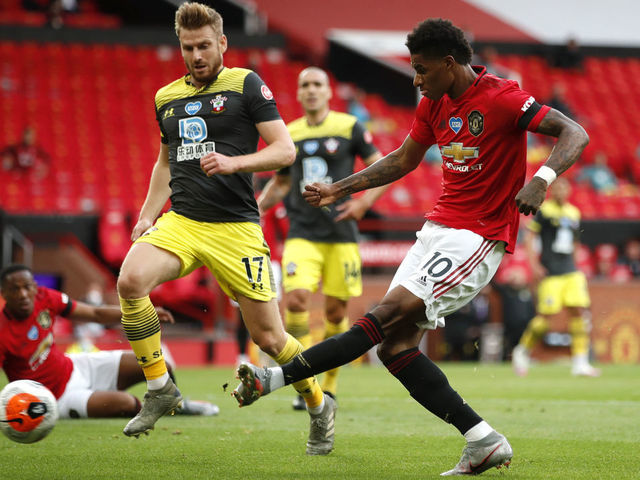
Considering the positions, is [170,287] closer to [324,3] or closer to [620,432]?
[620,432]

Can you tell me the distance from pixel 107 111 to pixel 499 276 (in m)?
9.03

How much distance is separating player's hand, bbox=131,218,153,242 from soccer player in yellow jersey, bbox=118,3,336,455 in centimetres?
14

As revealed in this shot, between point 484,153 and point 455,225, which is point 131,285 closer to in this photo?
point 455,225

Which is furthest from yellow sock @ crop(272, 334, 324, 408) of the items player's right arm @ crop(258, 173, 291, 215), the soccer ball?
player's right arm @ crop(258, 173, 291, 215)

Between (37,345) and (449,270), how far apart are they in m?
3.24

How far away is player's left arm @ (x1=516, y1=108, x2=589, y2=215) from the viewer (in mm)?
3998

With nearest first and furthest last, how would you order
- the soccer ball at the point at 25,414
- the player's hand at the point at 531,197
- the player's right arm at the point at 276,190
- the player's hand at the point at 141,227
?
the player's hand at the point at 531,197
the soccer ball at the point at 25,414
the player's hand at the point at 141,227
the player's right arm at the point at 276,190

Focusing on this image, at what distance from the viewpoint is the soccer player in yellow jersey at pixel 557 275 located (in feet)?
39.3

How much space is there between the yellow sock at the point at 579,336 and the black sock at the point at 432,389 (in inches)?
303

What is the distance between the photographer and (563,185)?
1206 cm

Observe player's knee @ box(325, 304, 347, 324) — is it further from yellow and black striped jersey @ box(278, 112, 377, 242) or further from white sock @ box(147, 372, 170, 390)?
white sock @ box(147, 372, 170, 390)

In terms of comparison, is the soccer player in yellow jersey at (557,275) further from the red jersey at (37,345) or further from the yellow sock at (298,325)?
the red jersey at (37,345)

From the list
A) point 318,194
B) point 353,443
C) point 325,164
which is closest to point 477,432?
point 353,443

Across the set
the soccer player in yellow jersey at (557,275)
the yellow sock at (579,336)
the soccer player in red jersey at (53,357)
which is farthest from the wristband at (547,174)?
the yellow sock at (579,336)
